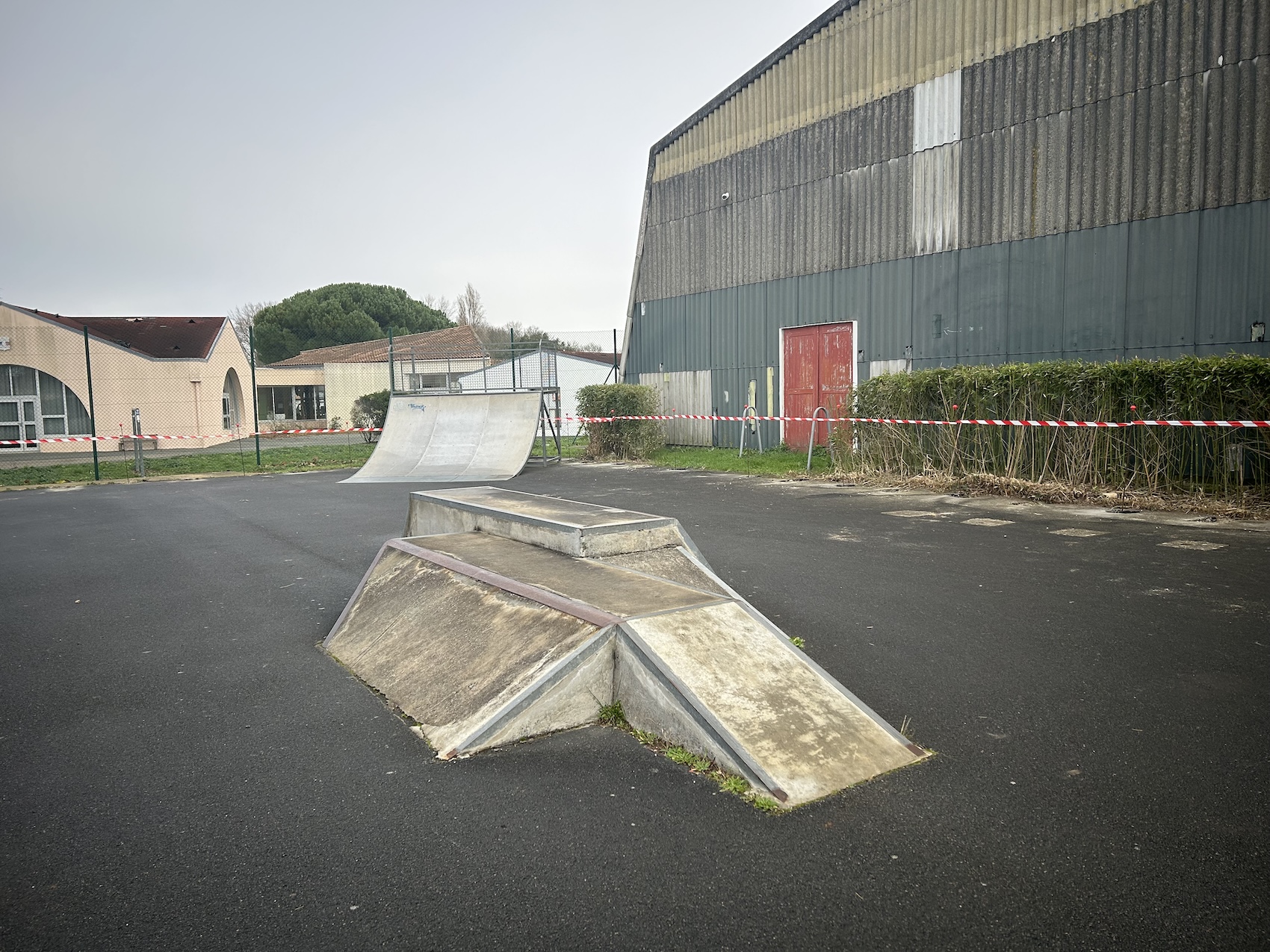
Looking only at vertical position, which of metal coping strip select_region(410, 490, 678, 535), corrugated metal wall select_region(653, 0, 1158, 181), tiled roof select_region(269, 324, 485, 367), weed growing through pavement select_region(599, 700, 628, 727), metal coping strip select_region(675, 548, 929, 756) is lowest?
weed growing through pavement select_region(599, 700, 628, 727)

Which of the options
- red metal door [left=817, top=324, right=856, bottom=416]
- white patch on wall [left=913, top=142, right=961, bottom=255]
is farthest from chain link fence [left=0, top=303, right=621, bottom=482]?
white patch on wall [left=913, top=142, right=961, bottom=255]

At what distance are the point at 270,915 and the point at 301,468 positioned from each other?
18098mm

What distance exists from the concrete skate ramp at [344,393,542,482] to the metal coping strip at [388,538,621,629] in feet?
32.6

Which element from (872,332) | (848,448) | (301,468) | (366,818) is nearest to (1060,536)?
(848,448)

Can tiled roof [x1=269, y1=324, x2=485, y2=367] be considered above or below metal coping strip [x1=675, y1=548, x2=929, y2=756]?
above

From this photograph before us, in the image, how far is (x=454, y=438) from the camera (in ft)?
61.2

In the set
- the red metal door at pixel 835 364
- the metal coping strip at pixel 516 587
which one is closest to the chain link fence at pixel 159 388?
the red metal door at pixel 835 364

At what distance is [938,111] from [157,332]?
96.7ft

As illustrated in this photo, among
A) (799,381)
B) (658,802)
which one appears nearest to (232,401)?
(799,381)

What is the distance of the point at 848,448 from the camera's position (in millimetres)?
13531

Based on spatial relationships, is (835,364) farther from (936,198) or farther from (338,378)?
(338,378)

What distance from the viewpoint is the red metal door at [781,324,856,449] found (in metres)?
17.2

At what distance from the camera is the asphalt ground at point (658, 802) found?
2377 millimetres

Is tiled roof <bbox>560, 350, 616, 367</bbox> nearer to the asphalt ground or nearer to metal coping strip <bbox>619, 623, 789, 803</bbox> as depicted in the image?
the asphalt ground
